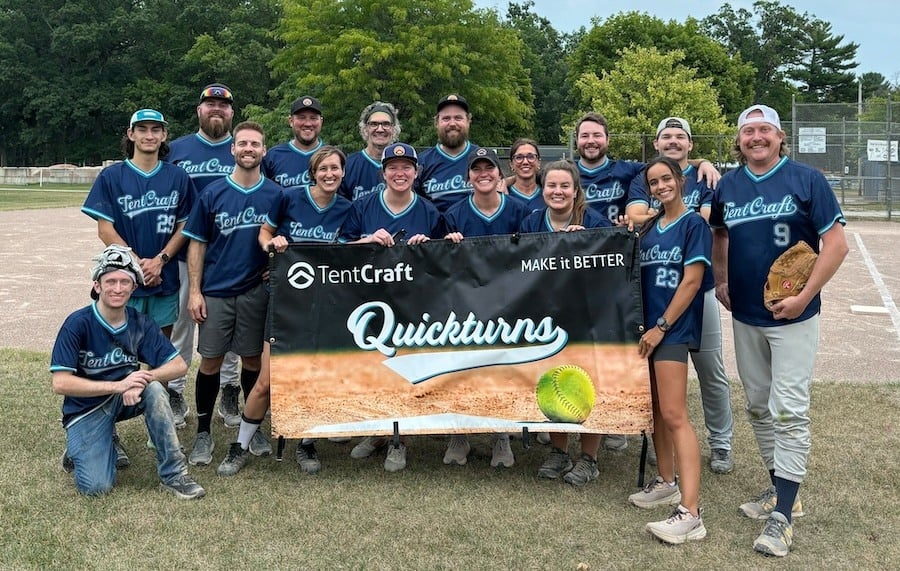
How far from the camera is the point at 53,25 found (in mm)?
66875

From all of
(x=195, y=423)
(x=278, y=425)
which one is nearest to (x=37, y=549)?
(x=278, y=425)

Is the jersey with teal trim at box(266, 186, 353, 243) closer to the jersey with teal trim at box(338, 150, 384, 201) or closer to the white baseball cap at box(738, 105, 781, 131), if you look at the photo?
the jersey with teal trim at box(338, 150, 384, 201)

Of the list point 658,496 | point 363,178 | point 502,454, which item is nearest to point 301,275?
point 363,178

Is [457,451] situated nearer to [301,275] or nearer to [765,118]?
[301,275]

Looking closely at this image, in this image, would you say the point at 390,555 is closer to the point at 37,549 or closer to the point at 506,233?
the point at 37,549

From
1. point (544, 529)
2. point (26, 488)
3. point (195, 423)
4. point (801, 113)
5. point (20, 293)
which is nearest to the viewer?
point (544, 529)

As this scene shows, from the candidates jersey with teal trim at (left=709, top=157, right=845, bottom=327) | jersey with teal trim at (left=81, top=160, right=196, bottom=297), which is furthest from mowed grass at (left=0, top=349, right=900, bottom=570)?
jersey with teal trim at (left=81, top=160, right=196, bottom=297)

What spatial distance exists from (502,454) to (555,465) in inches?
16.1

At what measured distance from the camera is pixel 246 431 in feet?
16.9

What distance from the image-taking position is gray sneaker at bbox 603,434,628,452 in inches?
225

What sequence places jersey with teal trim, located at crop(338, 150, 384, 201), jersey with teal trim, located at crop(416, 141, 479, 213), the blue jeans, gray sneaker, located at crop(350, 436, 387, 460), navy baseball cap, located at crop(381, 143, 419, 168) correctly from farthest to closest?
jersey with teal trim, located at crop(338, 150, 384, 201), jersey with teal trim, located at crop(416, 141, 479, 213), gray sneaker, located at crop(350, 436, 387, 460), navy baseball cap, located at crop(381, 143, 419, 168), the blue jeans

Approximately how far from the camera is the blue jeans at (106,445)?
470 centimetres

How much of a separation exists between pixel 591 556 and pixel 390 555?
3.41 feet

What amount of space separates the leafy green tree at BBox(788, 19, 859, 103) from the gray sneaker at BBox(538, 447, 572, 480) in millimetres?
86757
